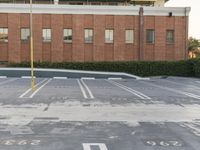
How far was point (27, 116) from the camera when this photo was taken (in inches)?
553

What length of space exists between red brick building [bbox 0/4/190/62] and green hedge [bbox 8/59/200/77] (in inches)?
184

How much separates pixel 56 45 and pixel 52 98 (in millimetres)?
32050

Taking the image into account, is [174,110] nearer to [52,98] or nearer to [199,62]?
[52,98]

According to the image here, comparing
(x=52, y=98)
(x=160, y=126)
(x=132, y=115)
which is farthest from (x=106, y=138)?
(x=52, y=98)

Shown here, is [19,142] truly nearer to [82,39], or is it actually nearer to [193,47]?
[82,39]

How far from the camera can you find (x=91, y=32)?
52375mm

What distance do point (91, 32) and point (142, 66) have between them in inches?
Answer: 331

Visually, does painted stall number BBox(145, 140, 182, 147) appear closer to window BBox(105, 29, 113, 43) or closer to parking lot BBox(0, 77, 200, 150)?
parking lot BBox(0, 77, 200, 150)

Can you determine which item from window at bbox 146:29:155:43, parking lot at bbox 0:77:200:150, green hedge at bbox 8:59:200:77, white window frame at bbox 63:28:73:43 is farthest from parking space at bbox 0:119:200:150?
window at bbox 146:29:155:43

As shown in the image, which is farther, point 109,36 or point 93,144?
A: point 109,36

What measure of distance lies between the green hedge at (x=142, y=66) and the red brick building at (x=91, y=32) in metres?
4.68

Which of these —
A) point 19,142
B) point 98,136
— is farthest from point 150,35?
point 19,142

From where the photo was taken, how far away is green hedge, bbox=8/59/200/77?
47.2 meters

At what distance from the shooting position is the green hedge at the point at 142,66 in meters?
47.2
